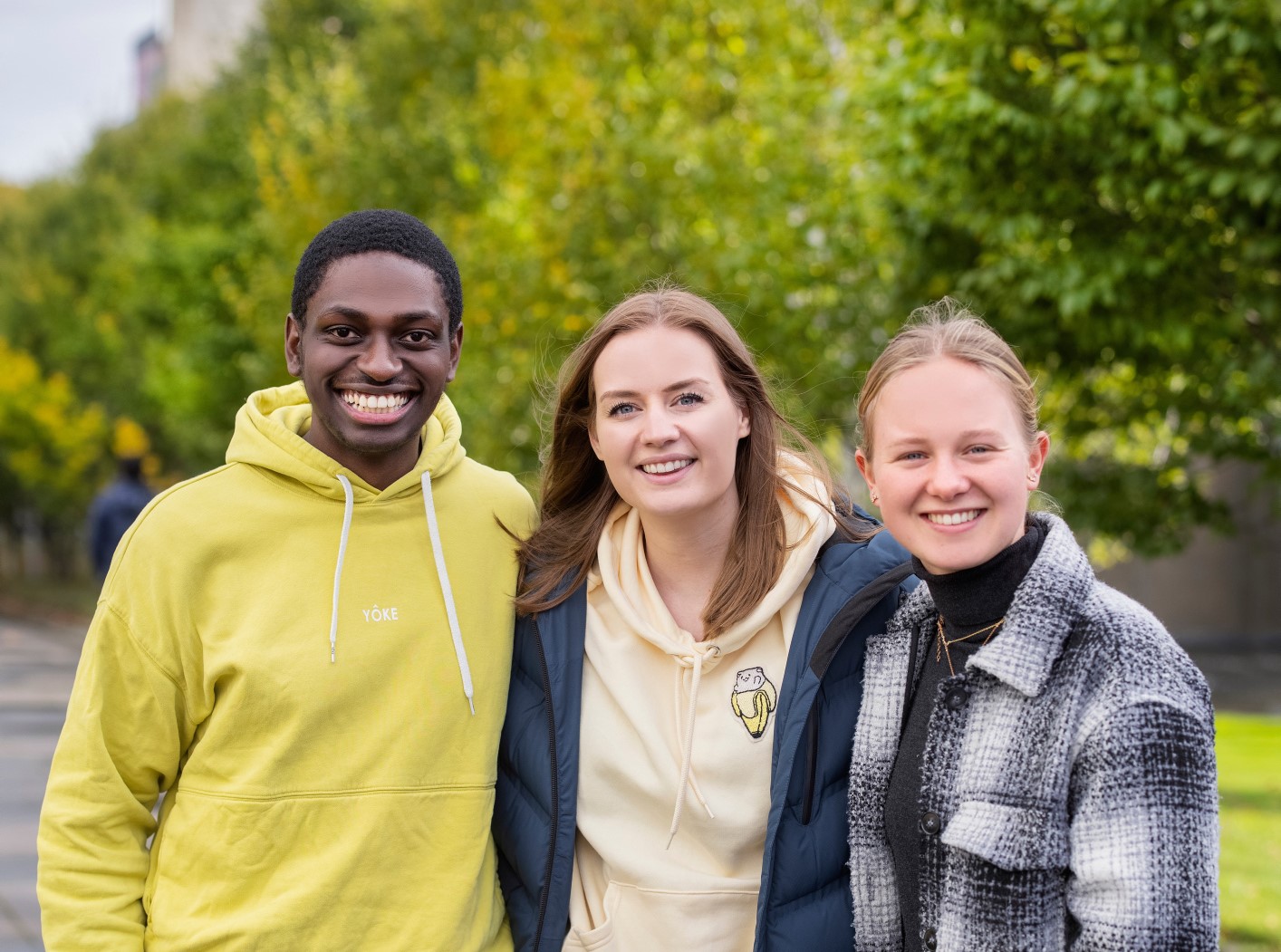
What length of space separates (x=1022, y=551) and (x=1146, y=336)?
3685mm

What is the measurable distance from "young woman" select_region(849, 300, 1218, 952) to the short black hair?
0.93 m

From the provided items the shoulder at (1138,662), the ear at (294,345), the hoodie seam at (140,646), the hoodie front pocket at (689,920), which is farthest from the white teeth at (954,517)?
the hoodie seam at (140,646)

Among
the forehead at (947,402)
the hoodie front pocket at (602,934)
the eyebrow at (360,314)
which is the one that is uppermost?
the eyebrow at (360,314)

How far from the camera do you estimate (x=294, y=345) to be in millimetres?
2645

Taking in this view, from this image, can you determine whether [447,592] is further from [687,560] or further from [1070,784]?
[1070,784]

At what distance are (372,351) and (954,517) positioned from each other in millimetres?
1154

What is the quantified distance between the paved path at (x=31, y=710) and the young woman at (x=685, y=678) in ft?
13.9

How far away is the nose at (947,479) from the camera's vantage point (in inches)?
86.0

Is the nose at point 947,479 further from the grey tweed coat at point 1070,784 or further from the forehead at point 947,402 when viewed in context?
the grey tweed coat at point 1070,784

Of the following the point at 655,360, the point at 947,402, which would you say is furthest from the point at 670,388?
the point at 947,402

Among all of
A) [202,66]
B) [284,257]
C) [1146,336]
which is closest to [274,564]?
[1146,336]

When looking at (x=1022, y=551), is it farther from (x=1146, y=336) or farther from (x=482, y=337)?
(x=482, y=337)

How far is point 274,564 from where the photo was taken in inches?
98.4

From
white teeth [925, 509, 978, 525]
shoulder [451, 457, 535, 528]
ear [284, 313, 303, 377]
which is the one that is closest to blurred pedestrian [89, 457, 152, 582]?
shoulder [451, 457, 535, 528]
